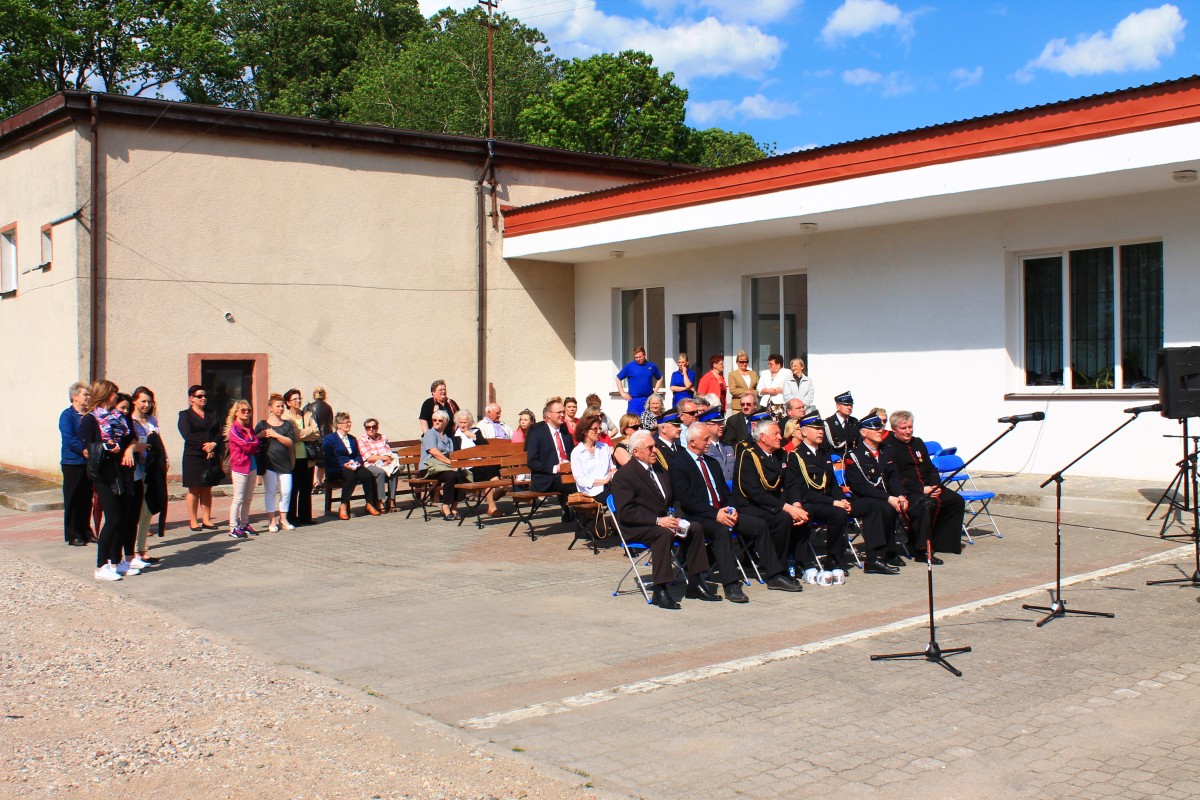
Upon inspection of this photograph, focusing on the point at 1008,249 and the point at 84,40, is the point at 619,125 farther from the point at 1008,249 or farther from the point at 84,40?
the point at 1008,249

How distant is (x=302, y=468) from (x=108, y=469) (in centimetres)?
360

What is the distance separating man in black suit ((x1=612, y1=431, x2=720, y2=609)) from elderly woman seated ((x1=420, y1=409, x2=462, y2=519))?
4.76 metres

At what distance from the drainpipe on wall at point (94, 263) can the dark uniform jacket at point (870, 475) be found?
1121 cm

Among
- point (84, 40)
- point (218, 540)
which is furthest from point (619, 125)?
point (218, 540)

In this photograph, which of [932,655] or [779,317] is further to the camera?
[779,317]

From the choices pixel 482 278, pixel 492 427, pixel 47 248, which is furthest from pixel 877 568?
pixel 47 248

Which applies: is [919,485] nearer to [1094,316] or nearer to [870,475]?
[870,475]

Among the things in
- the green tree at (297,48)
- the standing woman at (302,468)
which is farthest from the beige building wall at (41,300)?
the green tree at (297,48)

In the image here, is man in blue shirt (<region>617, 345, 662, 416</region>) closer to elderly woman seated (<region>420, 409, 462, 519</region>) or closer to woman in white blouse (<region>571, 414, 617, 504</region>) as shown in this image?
elderly woman seated (<region>420, 409, 462, 519</region>)

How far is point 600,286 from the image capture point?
21.0 m

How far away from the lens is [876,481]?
32.7 feet

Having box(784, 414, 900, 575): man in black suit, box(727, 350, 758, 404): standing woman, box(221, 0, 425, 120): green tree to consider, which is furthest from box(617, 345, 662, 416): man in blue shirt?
box(221, 0, 425, 120): green tree

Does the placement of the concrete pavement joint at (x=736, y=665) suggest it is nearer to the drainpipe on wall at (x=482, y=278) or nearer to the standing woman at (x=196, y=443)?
the standing woman at (x=196, y=443)

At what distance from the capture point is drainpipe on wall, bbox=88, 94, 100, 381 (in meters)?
15.9
